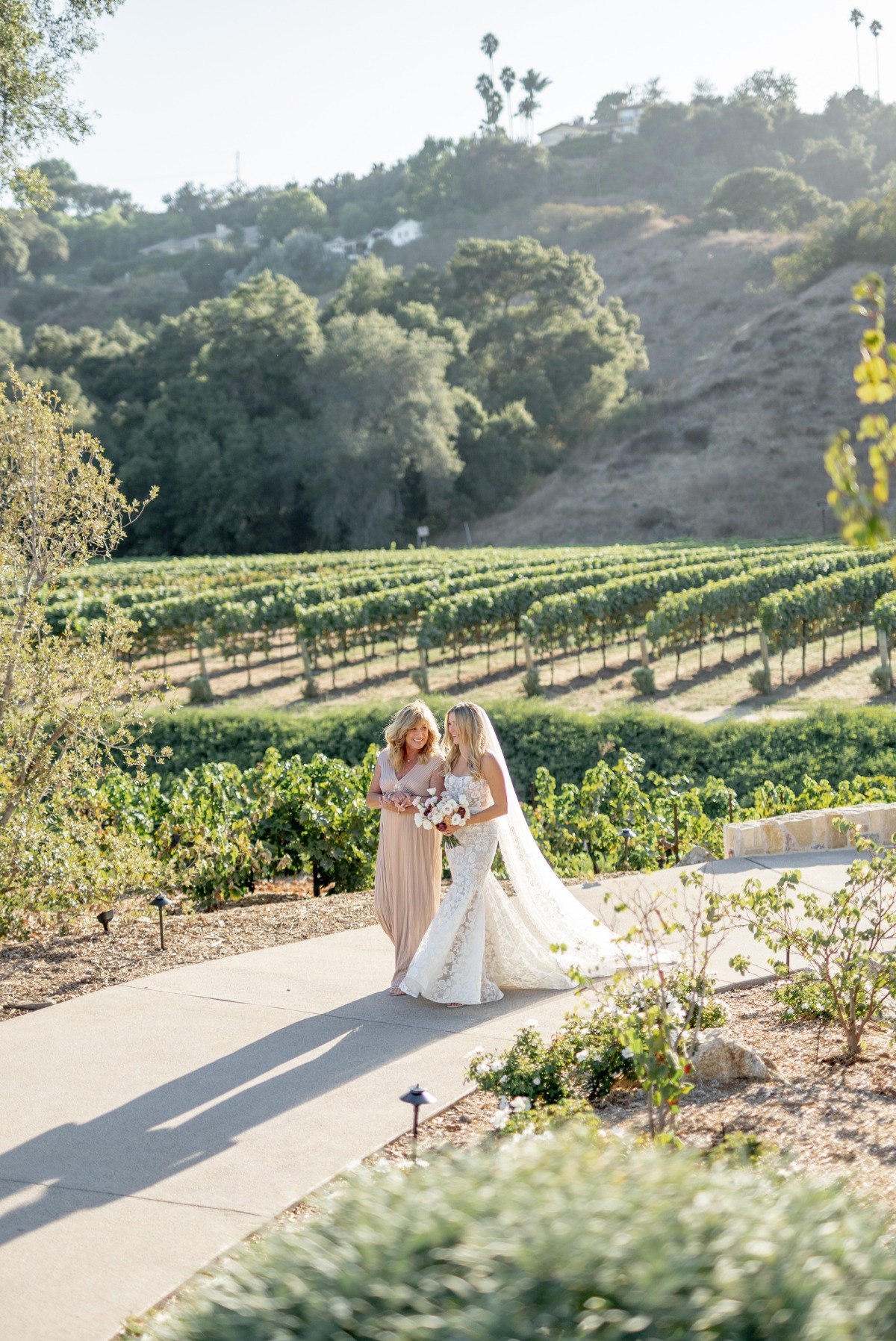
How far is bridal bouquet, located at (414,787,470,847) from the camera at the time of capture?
591cm

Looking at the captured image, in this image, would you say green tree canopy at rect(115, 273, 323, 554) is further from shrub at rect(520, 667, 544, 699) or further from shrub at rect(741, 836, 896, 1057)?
shrub at rect(741, 836, 896, 1057)

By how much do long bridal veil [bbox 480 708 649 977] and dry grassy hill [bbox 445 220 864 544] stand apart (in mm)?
46573

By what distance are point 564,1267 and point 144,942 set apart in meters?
5.54

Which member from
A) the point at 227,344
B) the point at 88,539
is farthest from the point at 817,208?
the point at 88,539

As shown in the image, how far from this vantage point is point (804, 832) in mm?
8680

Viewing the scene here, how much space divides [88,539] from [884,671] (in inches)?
590

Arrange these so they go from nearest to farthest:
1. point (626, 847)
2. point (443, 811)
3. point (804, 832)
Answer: point (443, 811) → point (804, 832) → point (626, 847)

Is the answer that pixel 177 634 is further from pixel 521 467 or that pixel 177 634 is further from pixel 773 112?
pixel 773 112

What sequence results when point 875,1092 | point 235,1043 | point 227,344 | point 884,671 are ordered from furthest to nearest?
point 227,344, point 884,671, point 235,1043, point 875,1092

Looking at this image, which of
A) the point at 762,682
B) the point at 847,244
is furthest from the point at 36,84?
the point at 847,244

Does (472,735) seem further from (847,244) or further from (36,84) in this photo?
(847,244)

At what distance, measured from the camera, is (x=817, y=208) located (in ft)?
260

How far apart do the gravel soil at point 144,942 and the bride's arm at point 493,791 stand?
1.84 metres

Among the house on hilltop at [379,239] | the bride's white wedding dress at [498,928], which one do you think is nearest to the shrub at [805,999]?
the bride's white wedding dress at [498,928]
